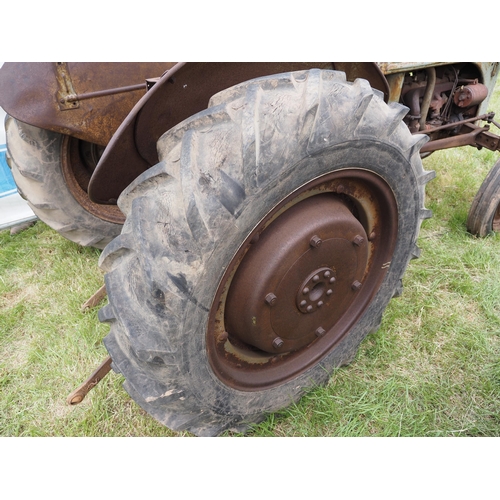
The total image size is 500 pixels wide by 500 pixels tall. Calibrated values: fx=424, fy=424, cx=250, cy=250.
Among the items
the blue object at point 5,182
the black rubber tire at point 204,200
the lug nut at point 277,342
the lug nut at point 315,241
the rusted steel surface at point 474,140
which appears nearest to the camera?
the black rubber tire at point 204,200

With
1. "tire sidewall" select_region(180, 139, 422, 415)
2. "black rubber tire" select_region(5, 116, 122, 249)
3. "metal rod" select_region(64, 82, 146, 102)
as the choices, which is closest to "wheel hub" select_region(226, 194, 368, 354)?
"tire sidewall" select_region(180, 139, 422, 415)

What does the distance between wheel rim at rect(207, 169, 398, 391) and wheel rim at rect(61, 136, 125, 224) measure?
1348 mm

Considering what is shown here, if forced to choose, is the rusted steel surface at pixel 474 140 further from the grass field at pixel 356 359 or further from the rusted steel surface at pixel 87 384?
the rusted steel surface at pixel 87 384

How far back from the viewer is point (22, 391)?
1.91 meters

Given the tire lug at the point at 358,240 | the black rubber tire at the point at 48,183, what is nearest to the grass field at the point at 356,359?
the black rubber tire at the point at 48,183

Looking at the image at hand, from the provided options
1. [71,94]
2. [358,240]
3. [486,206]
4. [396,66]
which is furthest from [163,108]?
[486,206]

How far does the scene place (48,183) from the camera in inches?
87.6

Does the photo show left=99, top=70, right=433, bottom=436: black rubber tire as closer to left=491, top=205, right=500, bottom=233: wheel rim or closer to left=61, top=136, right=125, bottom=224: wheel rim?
left=61, top=136, right=125, bottom=224: wheel rim

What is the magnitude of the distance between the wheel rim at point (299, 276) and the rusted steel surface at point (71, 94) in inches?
37.5

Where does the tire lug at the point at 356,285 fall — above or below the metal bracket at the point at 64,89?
below

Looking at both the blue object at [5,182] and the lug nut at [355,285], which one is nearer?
the lug nut at [355,285]

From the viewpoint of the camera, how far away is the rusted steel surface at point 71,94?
169 cm

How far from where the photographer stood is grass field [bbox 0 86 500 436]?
1.73m

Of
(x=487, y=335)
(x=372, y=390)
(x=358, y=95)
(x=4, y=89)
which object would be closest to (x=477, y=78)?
(x=487, y=335)
